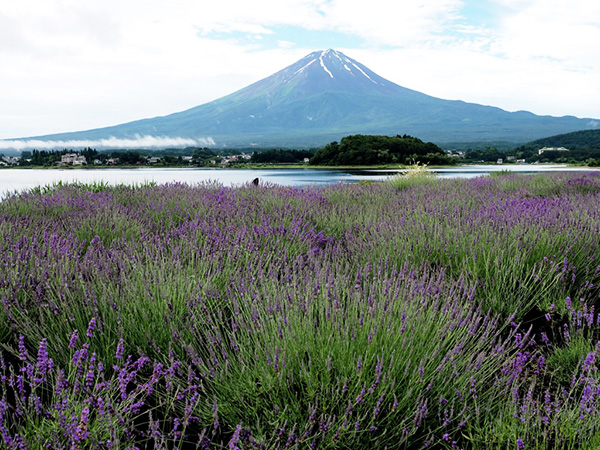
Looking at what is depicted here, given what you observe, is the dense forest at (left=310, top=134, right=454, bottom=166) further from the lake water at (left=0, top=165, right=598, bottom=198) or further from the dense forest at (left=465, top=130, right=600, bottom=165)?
the dense forest at (left=465, top=130, right=600, bottom=165)

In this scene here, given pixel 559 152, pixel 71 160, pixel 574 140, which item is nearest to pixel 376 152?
pixel 559 152

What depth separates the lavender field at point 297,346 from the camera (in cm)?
150

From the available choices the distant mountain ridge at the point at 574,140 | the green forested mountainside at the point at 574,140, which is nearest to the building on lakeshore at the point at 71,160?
the green forested mountainside at the point at 574,140

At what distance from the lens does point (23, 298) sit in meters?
2.46

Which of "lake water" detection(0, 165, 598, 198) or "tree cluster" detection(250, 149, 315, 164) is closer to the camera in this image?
"lake water" detection(0, 165, 598, 198)

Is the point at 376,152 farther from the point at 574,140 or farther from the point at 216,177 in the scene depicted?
the point at 574,140

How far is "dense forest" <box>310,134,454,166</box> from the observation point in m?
54.3

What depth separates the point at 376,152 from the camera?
53781mm

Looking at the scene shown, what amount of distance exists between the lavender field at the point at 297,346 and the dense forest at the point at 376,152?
5091 cm

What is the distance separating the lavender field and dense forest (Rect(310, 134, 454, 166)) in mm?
50907

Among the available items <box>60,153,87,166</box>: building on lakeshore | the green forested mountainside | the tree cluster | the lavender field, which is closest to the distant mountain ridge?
the green forested mountainside

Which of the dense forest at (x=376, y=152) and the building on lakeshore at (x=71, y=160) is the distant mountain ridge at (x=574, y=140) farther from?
the building on lakeshore at (x=71, y=160)

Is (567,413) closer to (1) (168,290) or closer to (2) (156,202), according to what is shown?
(1) (168,290)

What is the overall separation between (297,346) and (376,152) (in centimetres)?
5356
